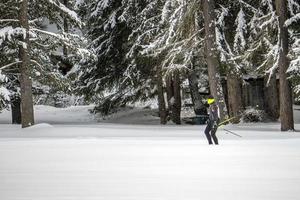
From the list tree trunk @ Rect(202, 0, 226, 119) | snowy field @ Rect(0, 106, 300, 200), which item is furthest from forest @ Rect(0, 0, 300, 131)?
snowy field @ Rect(0, 106, 300, 200)

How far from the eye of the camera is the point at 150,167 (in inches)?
393

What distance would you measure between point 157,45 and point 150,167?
11.7m

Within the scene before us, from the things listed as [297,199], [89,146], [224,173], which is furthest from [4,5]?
[297,199]

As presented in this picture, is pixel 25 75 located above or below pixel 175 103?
above

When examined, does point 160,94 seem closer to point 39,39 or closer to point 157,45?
point 157,45

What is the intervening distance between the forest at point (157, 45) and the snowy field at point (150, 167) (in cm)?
349

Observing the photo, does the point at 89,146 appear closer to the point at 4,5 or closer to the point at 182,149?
the point at 182,149

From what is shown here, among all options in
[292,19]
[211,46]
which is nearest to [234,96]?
[211,46]

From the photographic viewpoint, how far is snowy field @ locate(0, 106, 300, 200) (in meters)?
7.43

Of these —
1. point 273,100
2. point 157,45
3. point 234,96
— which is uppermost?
point 157,45

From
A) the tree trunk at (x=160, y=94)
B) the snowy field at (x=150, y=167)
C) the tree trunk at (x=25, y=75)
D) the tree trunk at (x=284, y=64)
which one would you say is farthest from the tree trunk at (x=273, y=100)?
the tree trunk at (x=25, y=75)

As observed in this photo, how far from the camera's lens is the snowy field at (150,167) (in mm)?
7430

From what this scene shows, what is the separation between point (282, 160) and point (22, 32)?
12.1 metres

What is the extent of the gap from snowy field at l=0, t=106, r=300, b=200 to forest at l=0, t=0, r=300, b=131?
3487 millimetres
